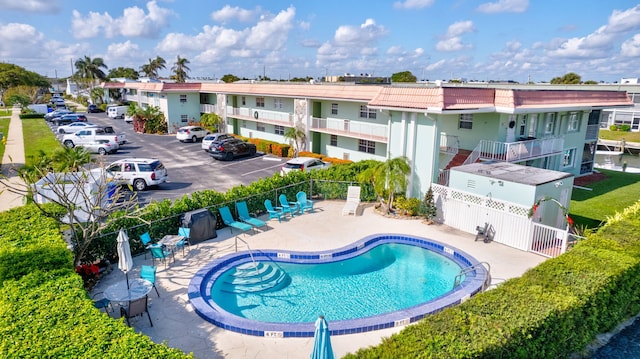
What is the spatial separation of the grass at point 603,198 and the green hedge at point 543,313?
7565 millimetres

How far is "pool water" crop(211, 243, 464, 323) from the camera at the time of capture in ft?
38.8

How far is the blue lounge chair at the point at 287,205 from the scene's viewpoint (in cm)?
1870

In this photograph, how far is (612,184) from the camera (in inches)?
1067

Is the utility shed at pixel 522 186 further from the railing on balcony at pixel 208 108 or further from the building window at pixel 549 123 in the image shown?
the railing on balcony at pixel 208 108

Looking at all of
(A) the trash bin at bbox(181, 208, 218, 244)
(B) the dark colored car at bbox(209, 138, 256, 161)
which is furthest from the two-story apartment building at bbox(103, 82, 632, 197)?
(A) the trash bin at bbox(181, 208, 218, 244)

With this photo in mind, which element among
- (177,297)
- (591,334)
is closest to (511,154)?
(591,334)

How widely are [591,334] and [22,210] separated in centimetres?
1694

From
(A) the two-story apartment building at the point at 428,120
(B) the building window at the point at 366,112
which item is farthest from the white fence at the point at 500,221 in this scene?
(B) the building window at the point at 366,112

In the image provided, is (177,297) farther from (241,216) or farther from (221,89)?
(221,89)

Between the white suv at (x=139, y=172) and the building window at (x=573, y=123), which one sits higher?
the building window at (x=573, y=123)

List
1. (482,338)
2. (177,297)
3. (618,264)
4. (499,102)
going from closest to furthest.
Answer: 1. (482,338)
2. (618,264)
3. (177,297)
4. (499,102)

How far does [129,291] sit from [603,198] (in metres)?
24.7

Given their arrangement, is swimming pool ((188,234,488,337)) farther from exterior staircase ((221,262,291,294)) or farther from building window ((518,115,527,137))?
building window ((518,115,527,137))

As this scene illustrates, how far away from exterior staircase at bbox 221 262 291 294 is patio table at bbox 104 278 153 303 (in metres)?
2.61
